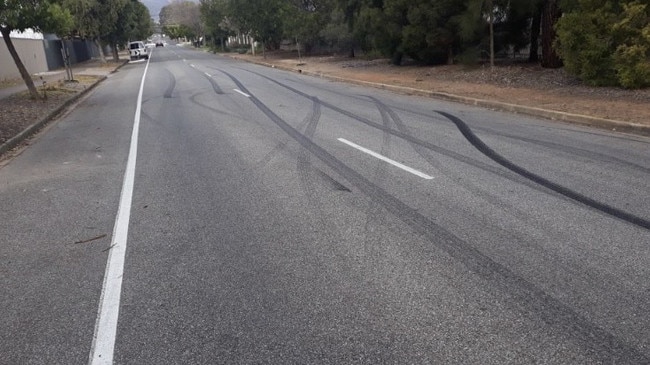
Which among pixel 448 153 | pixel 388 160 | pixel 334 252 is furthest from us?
pixel 448 153

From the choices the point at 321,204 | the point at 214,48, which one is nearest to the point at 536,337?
the point at 321,204

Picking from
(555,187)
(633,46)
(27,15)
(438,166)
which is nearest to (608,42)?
(633,46)

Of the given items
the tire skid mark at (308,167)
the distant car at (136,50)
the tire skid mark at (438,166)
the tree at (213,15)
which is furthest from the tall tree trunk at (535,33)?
the tree at (213,15)

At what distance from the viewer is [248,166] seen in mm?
8094

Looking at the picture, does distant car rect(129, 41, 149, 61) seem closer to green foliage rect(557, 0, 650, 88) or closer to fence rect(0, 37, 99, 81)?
fence rect(0, 37, 99, 81)

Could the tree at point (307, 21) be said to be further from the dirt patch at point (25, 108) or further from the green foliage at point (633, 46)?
the green foliage at point (633, 46)

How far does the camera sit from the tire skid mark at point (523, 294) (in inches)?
126

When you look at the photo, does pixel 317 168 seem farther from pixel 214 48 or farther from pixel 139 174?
pixel 214 48

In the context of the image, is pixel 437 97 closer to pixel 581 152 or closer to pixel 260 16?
pixel 581 152

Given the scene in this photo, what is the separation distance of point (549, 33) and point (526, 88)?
3.93m

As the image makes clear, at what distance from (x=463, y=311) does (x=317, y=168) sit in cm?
430

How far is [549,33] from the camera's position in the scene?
18578mm

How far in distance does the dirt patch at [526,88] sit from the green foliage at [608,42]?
0.42 m

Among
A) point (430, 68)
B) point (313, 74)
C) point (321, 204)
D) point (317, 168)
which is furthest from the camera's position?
point (313, 74)
